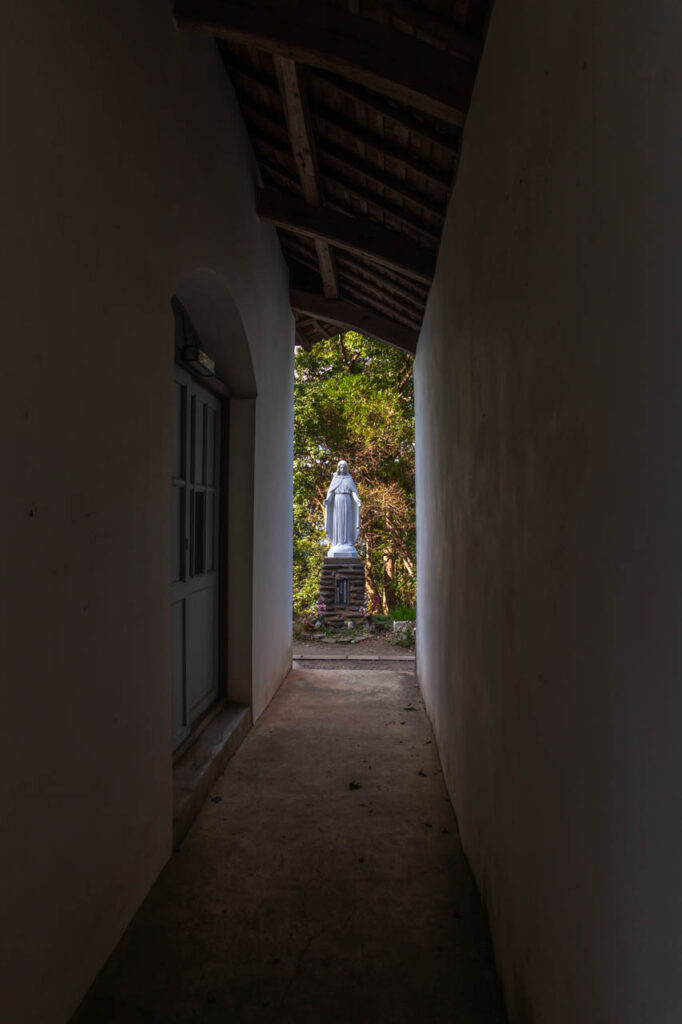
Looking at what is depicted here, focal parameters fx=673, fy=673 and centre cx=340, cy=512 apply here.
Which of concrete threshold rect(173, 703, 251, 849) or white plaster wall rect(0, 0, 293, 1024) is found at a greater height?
white plaster wall rect(0, 0, 293, 1024)

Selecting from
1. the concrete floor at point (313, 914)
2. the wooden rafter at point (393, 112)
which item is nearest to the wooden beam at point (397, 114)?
the wooden rafter at point (393, 112)

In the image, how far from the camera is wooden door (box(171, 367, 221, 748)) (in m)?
3.47

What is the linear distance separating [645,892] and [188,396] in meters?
3.23

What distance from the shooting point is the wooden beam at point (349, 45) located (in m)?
2.46

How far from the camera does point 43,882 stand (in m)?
1.59

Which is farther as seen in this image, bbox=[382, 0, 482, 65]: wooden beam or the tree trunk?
the tree trunk

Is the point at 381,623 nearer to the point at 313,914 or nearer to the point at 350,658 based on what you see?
the point at 350,658

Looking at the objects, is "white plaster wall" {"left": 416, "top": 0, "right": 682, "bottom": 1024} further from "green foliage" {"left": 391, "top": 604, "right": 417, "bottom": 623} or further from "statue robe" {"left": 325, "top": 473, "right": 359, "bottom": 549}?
"statue robe" {"left": 325, "top": 473, "right": 359, "bottom": 549}

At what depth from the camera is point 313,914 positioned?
2.29 m

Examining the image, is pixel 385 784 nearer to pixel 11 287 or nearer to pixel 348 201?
pixel 11 287

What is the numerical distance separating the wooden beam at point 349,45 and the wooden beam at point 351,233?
5.10 ft

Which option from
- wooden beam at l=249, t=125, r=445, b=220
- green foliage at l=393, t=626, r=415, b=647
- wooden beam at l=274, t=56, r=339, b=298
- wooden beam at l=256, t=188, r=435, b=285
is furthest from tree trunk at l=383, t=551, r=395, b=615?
wooden beam at l=249, t=125, r=445, b=220

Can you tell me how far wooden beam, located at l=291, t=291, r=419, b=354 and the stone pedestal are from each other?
4.39 meters

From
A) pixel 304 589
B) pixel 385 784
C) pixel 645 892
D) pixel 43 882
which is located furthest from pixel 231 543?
pixel 304 589
